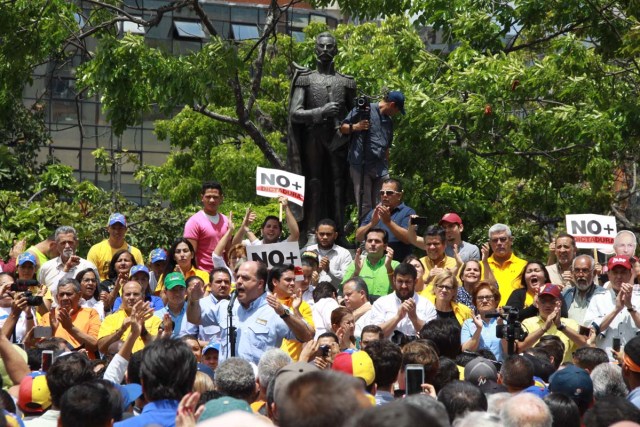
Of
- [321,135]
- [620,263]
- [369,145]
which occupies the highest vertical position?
[321,135]

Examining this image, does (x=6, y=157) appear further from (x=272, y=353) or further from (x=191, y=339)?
(x=272, y=353)

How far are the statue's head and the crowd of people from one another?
5.81ft

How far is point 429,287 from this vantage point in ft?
40.0

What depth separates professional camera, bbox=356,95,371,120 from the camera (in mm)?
13938

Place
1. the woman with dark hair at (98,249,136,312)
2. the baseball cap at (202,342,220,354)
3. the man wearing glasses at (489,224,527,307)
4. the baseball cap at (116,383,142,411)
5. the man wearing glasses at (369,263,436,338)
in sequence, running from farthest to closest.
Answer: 1. the man wearing glasses at (489,224,527,307)
2. the woman with dark hair at (98,249,136,312)
3. the man wearing glasses at (369,263,436,338)
4. the baseball cap at (202,342,220,354)
5. the baseball cap at (116,383,142,411)

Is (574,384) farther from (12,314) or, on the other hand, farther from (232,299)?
(12,314)

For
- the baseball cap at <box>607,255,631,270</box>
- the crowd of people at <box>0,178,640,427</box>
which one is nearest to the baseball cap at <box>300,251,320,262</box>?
the crowd of people at <box>0,178,640,427</box>

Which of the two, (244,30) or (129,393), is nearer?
(129,393)

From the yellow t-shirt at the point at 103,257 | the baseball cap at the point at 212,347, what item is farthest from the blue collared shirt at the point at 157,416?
the yellow t-shirt at the point at 103,257

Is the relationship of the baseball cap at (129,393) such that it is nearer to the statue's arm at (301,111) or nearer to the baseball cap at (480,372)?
the baseball cap at (480,372)

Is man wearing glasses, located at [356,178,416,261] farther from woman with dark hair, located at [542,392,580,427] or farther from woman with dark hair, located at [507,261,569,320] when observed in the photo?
woman with dark hair, located at [542,392,580,427]

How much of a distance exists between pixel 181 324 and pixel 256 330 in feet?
3.64

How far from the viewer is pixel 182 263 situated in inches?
509

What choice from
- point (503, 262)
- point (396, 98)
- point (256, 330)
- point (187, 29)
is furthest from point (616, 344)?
point (187, 29)
